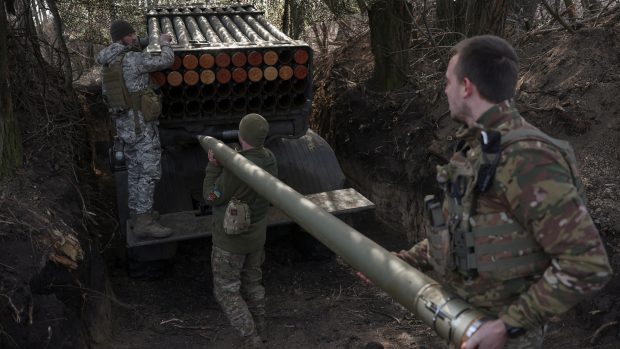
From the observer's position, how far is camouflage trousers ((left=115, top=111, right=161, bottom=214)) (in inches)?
211

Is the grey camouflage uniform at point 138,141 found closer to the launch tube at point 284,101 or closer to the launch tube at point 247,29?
the launch tube at point 247,29

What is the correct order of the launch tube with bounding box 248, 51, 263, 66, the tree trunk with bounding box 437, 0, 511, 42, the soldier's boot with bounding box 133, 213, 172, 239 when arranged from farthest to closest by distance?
the tree trunk with bounding box 437, 0, 511, 42, the launch tube with bounding box 248, 51, 263, 66, the soldier's boot with bounding box 133, 213, 172, 239

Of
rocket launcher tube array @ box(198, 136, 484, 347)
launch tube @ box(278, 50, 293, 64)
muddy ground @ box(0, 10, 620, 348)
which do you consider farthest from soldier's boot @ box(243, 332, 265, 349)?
launch tube @ box(278, 50, 293, 64)

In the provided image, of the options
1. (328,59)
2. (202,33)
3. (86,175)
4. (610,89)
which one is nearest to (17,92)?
(86,175)

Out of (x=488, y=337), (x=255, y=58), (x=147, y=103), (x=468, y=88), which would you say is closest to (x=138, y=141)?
(x=147, y=103)

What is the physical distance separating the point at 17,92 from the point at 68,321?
299 cm

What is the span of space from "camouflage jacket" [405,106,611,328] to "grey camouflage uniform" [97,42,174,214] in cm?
363

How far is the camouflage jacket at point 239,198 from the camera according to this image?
167 inches

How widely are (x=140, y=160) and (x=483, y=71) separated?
3.86 m

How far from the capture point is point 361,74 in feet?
28.0

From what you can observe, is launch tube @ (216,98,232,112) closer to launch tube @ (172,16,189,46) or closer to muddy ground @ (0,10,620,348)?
launch tube @ (172,16,189,46)

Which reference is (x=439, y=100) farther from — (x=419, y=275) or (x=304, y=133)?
(x=419, y=275)

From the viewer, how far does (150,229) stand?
5.03 meters

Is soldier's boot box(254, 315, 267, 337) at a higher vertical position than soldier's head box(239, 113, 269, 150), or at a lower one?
lower
